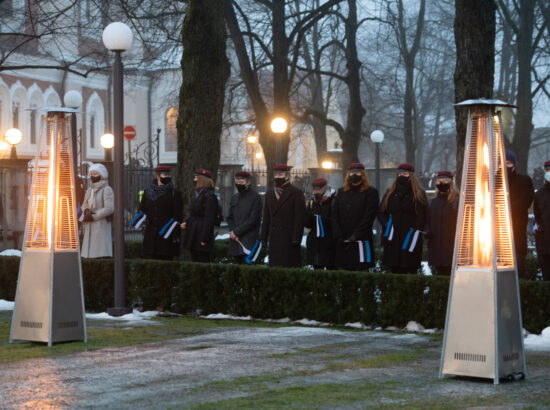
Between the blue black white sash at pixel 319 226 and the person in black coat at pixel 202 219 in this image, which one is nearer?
the blue black white sash at pixel 319 226

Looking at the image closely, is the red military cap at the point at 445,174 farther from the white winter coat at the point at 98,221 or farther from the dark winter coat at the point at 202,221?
the white winter coat at the point at 98,221

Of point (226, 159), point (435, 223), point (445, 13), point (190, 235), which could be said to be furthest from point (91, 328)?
point (226, 159)

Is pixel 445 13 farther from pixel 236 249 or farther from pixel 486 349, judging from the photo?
pixel 486 349

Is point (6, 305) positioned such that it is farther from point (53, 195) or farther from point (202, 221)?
point (53, 195)

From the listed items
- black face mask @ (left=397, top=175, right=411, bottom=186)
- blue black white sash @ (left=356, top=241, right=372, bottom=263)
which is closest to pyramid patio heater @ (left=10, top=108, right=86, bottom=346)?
blue black white sash @ (left=356, top=241, right=372, bottom=263)

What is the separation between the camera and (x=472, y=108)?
28.5ft

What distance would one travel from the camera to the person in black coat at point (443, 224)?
40.8ft

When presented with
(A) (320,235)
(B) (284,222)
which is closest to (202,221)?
(B) (284,222)

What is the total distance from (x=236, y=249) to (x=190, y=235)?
2.26 feet

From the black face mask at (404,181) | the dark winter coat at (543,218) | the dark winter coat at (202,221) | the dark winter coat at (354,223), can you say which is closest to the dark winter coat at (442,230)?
the black face mask at (404,181)

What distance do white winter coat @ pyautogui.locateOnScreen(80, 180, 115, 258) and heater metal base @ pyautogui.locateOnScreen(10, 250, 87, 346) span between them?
415 cm

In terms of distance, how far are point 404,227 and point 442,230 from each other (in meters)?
0.51

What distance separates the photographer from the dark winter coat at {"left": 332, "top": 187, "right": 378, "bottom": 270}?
13117 mm

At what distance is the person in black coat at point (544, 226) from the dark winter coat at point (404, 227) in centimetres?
143
